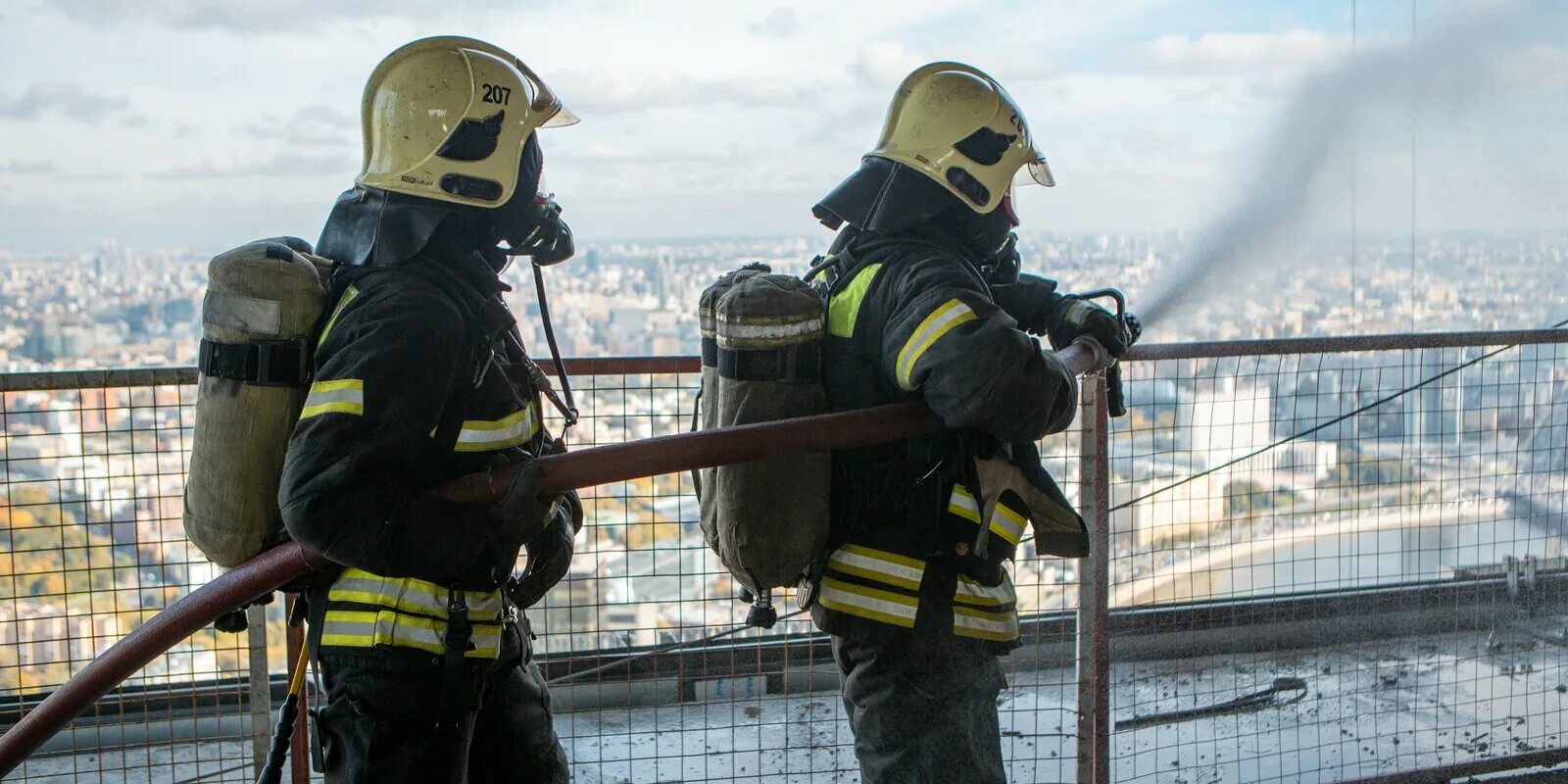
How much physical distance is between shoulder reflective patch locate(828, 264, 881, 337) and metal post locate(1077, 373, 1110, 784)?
1220mm

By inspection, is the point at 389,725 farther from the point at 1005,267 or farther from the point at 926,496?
the point at 1005,267

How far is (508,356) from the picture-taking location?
2.69 metres

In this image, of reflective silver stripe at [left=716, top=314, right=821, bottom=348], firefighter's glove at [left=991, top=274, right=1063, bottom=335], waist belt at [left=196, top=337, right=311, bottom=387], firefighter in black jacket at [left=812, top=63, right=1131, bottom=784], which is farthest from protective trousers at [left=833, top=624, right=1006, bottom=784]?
waist belt at [left=196, top=337, right=311, bottom=387]

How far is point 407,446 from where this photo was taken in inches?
90.0

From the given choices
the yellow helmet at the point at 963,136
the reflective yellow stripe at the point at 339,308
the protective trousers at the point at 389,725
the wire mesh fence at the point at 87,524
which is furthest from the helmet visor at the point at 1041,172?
the wire mesh fence at the point at 87,524

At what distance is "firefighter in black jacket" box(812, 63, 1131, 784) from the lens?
280cm

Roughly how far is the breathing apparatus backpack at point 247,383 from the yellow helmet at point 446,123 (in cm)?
29

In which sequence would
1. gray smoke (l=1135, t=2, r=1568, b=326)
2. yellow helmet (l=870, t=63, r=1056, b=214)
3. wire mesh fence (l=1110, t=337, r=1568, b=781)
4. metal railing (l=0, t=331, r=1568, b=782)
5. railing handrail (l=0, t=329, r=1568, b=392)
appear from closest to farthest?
yellow helmet (l=870, t=63, r=1056, b=214)
railing handrail (l=0, t=329, r=1568, b=392)
metal railing (l=0, t=331, r=1568, b=782)
wire mesh fence (l=1110, t=337, r=1568, b=781)
gray smoke (l=1135, t=2, r=1568, b=326)

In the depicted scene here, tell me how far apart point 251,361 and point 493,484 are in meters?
0.54

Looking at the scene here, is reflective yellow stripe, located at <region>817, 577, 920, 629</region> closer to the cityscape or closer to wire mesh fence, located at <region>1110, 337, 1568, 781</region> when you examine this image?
the cityscape

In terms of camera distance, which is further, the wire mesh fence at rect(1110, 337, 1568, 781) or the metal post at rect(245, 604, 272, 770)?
the wire mesh fence at rect(1110, 337, 1568, 781)

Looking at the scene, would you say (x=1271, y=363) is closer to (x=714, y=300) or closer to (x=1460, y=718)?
(x=1460, y=718)

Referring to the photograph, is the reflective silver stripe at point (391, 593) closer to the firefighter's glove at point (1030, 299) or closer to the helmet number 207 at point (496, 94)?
the helmet number 207 at point (496, 94)

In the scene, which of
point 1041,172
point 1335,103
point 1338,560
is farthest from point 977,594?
point 1335,103
